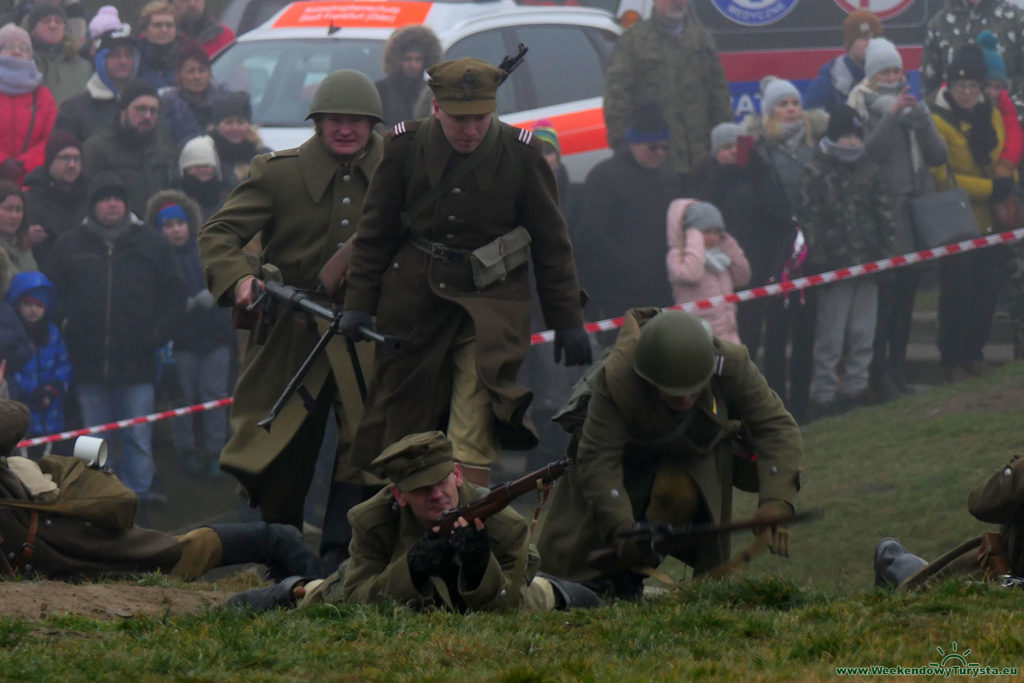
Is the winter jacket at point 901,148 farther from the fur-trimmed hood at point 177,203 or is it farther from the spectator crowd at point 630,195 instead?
the fur-trimmed hood at point 177,203

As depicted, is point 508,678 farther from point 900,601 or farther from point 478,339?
point 478,339

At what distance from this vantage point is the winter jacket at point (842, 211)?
1213 cm

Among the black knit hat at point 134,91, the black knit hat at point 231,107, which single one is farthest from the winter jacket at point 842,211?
the black knit hat at point 134,91

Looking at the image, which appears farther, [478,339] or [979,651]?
[478,339]

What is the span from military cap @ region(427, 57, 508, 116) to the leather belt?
551mm

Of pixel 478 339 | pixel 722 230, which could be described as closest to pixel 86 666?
pixel 478 339

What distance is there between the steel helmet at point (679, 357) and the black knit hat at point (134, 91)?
5.26 m

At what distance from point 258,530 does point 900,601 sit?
297 cm

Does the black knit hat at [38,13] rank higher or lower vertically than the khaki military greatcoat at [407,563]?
higher

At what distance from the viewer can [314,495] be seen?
11.9 metres

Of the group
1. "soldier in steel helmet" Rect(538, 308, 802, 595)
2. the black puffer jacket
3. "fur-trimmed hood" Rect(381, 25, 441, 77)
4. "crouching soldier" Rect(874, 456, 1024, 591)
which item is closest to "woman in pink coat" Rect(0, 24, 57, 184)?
the black puffer jacket

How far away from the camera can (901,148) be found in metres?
12.3

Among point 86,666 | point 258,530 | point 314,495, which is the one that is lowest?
point 314,495

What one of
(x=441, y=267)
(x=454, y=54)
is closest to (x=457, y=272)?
(x=441, y=267)
